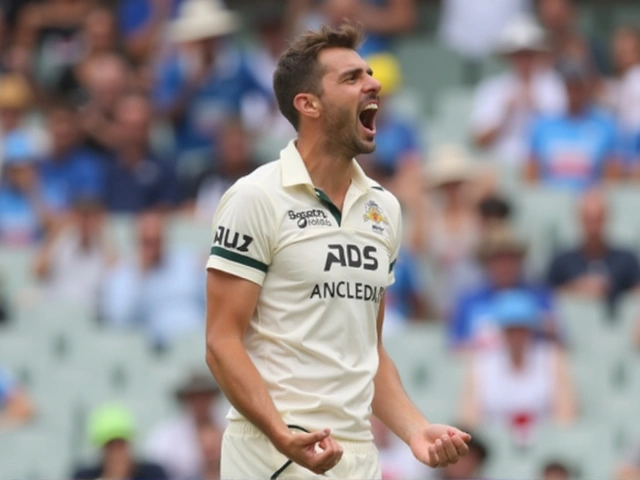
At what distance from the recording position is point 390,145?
1048cm

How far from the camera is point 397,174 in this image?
10156mm

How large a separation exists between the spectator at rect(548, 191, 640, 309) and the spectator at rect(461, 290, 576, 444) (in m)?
0.75

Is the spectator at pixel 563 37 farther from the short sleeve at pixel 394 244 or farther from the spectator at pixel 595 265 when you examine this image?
the short sleeve at pixel 394 244

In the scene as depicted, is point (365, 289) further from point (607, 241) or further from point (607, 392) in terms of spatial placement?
point (607, 241)

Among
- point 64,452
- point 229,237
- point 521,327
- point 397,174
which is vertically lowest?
point 64,452

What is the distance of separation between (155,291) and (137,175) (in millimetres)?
1392

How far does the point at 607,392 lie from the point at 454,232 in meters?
1.54

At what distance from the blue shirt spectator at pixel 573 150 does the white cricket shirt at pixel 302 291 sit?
238 inches

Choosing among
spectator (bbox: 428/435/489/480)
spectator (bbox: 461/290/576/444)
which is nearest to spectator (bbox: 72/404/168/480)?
spectator (bbox: 428/435/489/480)

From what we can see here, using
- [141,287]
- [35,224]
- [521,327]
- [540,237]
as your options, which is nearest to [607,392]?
[521,327]

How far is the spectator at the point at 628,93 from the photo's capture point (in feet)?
34.5

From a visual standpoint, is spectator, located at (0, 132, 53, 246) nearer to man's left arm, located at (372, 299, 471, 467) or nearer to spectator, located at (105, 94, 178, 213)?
spectator, located at (105, 94, 178, 213)

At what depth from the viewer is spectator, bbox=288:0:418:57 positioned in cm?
1169

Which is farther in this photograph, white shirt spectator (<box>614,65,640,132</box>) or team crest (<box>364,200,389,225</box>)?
white shirt spectator (<box>614,65,640,132</box>)
